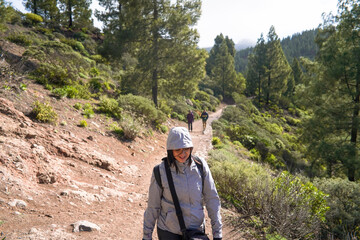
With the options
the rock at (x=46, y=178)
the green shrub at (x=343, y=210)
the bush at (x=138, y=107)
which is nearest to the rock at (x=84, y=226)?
the rock at (x=46, y=178)

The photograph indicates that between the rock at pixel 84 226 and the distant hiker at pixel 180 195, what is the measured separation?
5.29ft

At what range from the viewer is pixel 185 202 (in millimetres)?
1957

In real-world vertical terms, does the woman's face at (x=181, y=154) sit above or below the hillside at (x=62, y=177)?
above

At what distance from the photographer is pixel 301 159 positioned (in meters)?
16.1

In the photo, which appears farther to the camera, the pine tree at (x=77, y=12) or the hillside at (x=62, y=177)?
the pine tree at (x=77, y=12)

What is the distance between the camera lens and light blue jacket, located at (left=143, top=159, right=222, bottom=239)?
1.95 meters

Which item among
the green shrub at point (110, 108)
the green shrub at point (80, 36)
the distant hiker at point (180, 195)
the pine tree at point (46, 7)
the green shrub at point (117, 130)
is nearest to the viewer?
the distant hiker at point (180, 195)

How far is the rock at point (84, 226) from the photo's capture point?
10.0 feet

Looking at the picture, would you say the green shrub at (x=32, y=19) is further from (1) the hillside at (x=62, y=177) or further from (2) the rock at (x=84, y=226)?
(2) the rock at (x=84, y=226)

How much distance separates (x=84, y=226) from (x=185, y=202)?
6.76ft

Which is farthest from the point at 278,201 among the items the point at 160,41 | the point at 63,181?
the point at 160,41

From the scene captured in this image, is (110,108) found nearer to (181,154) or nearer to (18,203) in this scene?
(18,203)

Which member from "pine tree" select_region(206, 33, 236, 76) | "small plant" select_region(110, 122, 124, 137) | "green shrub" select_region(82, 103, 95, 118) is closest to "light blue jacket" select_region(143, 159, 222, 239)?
"small plant" select_region(110, 122, 124, 137)

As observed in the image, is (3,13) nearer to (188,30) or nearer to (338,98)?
(188,30)
